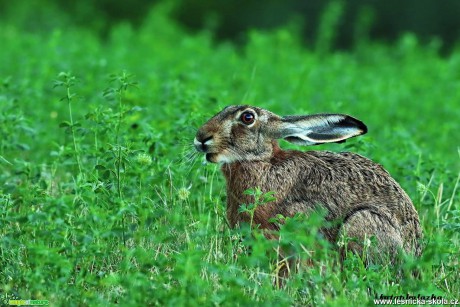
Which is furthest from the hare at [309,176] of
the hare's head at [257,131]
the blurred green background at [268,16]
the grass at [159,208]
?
the blurred green background at [268,16]

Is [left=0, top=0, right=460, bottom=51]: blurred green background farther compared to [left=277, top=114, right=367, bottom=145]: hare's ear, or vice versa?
[left=0, top=0, right=460, bottom=51]: blurred green background

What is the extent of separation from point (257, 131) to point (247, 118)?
0.12 meters

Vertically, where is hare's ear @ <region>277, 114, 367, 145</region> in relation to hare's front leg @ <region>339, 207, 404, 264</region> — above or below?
above

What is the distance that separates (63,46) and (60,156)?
9404mm

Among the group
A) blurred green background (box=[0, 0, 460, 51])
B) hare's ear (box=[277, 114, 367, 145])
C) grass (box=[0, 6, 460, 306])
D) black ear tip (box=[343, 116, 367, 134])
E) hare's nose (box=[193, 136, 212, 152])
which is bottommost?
blurred green background (box=[0, 0, 460, 51])

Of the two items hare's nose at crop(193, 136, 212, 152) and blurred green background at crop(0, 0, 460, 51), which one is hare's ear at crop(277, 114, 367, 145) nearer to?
hare's nose at crop(193, 136, 212, 152)

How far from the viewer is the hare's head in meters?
6.98

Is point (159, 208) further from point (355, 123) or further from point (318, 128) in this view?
point (355, 123)

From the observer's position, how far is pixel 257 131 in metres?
7.15

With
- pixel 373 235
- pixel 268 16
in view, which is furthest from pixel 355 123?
pixel 268 16

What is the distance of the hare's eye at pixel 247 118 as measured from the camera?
711 cm

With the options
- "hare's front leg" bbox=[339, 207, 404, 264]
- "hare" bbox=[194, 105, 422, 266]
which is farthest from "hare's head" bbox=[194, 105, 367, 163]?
"hare's front leg" bbox=[339, 207, 404, 264]

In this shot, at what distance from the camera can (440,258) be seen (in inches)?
240

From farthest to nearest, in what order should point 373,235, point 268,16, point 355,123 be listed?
1. point 268,16
2. point 355,123
3. point 373,235
